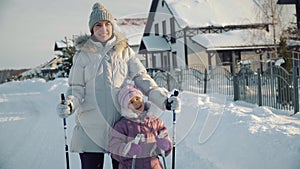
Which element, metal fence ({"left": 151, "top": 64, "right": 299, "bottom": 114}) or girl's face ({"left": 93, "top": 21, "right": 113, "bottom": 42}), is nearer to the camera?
girl's face ({"left": 93, "top": 21, "right": 113, "bottom": 42})

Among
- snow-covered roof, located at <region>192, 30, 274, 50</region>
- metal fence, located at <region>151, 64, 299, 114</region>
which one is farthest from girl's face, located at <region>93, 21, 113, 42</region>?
snow-covered roof, located at <region>192, 30, 274, 50</region>

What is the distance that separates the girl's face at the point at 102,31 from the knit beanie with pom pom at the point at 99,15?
34mm

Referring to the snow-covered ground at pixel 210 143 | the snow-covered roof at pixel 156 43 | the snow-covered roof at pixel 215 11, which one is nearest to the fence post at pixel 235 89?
the snow-covered ground at pixel 210 143

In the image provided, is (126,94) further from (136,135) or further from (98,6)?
(98,6)

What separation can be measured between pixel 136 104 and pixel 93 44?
60 centimetres

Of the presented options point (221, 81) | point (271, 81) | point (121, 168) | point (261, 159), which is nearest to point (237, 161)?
point (261, 159)

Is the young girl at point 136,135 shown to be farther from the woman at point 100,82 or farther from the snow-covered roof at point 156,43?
the snow-covered roof at point 156,43

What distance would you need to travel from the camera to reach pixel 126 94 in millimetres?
3244

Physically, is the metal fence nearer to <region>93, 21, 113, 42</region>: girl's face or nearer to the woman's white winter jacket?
the woman's white winter jacket

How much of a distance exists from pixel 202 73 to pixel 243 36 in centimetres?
1225

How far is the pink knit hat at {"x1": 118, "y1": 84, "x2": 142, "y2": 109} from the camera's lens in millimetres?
3229

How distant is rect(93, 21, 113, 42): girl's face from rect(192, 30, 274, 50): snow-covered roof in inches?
858

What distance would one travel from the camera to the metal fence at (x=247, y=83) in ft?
30.2

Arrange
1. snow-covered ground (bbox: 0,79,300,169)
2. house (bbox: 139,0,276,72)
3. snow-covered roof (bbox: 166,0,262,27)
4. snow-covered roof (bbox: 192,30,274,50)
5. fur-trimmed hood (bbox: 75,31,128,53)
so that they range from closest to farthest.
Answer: fur-trimmed hood (bbox: 75,31,128,53)
snow-covered ground (bbox: 0,79,300,169)
house (bbox: 139,0,276,72)
snow-covered roof (bbox: 192,30,274,50)
snow-covered roof (bbox: 166,0,262,27)
